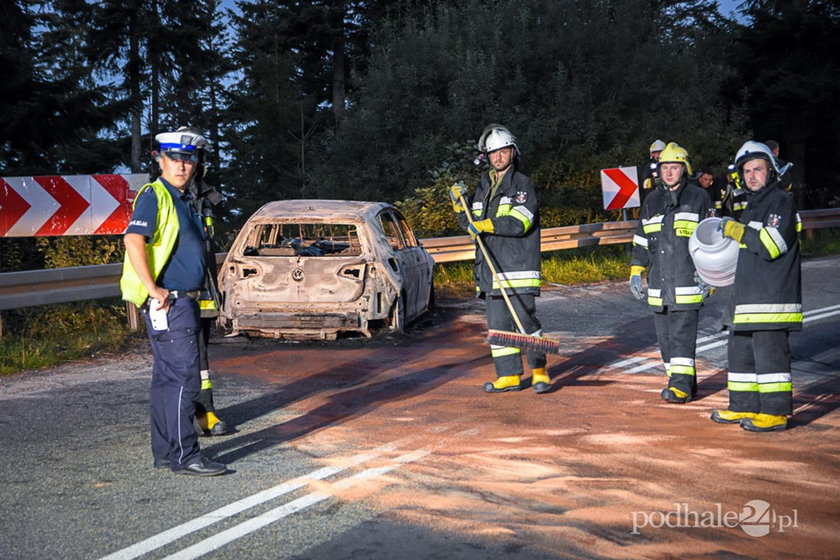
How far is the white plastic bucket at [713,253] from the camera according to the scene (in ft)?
22.4

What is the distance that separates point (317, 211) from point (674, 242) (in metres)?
4.14

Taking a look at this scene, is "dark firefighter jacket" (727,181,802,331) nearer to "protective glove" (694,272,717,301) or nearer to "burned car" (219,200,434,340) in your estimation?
"protective glove" (694,272,717,301)

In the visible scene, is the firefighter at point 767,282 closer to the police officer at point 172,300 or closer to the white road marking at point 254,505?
the white road marking at point 254,505

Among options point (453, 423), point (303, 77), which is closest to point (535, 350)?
point (453, 423)

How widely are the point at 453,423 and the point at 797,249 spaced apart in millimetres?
2673

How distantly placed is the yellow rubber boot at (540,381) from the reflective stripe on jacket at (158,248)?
3.42 m

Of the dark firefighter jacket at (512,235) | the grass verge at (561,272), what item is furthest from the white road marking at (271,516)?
the grass verge at (561,272)

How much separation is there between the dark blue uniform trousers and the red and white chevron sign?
6.05 meters

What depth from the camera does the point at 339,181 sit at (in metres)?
25.1

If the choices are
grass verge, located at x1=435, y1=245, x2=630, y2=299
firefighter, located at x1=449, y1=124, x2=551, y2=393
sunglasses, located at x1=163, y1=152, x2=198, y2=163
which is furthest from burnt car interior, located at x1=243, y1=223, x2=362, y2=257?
sunglasses, located at x1=163, y1=152, x2=198, y2=163

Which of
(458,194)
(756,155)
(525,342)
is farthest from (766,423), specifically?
(458,194)

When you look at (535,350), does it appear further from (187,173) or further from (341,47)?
(341,47)

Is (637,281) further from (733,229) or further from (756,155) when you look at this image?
(756,155)

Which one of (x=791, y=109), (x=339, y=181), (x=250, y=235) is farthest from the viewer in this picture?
(x=791, y=109)
